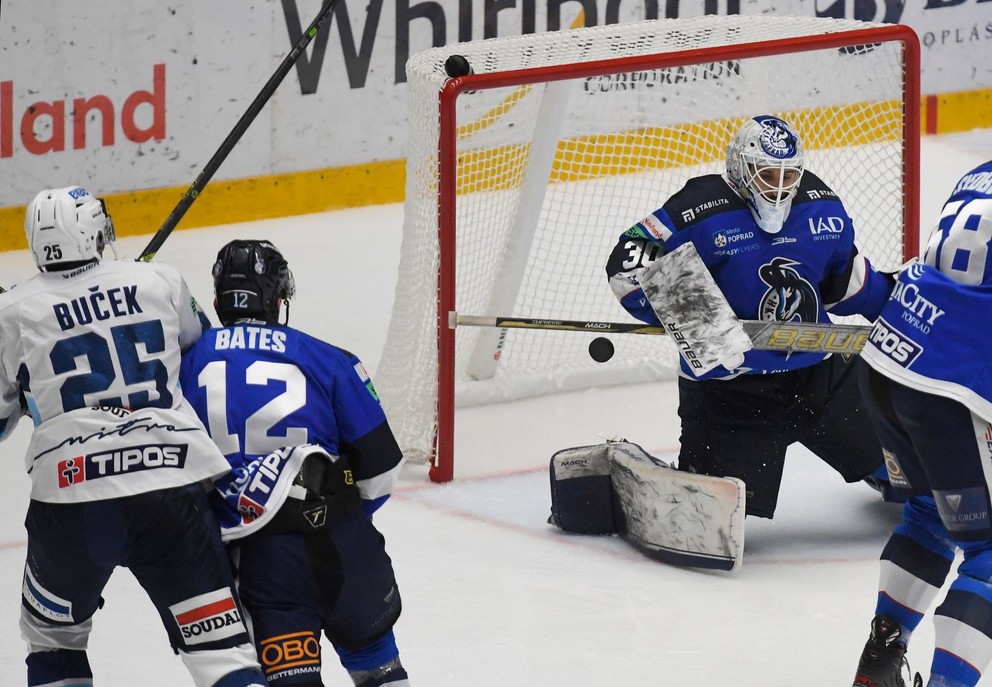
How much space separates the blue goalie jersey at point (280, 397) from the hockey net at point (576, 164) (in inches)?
68.4

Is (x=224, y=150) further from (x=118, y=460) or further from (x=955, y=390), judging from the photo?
(x=955, y=390)

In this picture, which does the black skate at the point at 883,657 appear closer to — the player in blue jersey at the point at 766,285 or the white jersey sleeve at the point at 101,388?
the player in blue jersey at the point at 766,285

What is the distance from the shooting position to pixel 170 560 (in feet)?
8.04

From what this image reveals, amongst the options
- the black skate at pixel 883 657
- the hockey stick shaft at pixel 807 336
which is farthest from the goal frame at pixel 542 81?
the black skate at pixel 883 657

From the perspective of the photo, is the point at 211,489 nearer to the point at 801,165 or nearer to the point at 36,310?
the point at 36,310

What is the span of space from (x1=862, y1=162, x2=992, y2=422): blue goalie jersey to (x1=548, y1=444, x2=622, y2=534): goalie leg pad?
1278mm

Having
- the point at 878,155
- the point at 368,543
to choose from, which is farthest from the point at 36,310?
the point at 878,155

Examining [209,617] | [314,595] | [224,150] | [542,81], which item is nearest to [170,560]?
[209,617]

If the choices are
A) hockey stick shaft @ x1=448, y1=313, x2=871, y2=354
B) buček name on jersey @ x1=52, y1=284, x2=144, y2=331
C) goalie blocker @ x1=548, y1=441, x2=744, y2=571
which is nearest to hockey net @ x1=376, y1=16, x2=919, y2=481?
goalie blocker @ x1=548, y1=441, x2=744, y2=571

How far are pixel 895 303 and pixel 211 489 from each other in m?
1.13

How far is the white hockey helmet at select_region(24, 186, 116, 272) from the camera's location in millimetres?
2537

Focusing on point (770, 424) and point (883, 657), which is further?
point (770, 424)

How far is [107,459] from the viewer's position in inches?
95.8

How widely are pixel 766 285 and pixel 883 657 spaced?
101 cm
